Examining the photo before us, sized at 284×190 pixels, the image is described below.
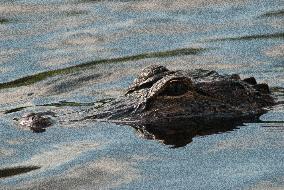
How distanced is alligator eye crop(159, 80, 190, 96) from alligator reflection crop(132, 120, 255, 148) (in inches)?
12.0

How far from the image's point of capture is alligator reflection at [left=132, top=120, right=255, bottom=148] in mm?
10562

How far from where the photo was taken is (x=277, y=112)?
1134 centimetres

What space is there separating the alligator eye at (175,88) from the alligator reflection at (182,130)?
30 centimetres

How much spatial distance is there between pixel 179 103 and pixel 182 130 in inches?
17.0

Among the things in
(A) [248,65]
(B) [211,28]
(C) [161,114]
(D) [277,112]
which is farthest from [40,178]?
(B) [211,28]

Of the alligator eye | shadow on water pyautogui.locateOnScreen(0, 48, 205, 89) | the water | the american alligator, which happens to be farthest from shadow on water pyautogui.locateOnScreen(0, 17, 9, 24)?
the alligator eye

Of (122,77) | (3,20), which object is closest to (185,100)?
(122,77)

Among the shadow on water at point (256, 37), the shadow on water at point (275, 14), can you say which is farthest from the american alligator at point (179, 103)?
the shadow on water at point (275, 14)

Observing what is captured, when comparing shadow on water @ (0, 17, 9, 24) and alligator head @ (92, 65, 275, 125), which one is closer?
alligator head @ (92, 65, 275, 125)

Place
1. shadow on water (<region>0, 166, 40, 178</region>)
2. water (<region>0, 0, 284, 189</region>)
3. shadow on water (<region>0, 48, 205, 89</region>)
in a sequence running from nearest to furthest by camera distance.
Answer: water (<region>0, 0, 284, 189</region>) → shadow on water (<region>0, 166, 40, 178</region>) → shadow on water (<region>0, 48, 205, 89</region>)

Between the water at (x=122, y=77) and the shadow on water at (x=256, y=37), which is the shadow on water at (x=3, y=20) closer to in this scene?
the water at (x=122, y=77)

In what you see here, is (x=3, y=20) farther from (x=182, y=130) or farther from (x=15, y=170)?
(x=15, y=170)

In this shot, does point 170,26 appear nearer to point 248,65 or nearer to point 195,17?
point 195,17

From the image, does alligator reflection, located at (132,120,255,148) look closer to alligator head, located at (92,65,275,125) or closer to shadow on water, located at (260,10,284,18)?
alligator head, located at (92,65,275,125)
